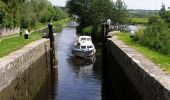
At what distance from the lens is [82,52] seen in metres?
46.9

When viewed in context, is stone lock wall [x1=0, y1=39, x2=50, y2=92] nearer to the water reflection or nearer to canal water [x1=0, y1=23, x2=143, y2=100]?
canal water [x1=0, y1=23, x2=143, y2=100]

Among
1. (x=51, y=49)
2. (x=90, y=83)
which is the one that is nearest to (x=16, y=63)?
(x=90, y=83)

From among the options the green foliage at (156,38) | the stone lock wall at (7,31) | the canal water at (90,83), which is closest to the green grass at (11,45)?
the canal water at (90,83)

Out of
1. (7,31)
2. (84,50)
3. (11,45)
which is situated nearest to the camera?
(11,45)

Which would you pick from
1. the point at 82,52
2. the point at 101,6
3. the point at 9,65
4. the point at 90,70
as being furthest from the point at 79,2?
the point at 9,65

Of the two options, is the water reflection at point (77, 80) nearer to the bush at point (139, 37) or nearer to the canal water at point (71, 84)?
the canal water at point (71, 84)

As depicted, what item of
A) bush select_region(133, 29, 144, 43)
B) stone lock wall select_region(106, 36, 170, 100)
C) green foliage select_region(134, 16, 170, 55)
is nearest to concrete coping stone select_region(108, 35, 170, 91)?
stone lock wall select_region(106, 36, 170, 100)

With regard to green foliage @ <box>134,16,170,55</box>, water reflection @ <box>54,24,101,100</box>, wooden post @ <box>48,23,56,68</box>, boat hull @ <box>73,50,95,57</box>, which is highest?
green foliage @ <box>134,16,170,55</box>

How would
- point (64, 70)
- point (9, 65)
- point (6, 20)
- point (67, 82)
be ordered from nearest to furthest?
point (9, 65), point (67, 82), point (64, 70), point (6, 20)

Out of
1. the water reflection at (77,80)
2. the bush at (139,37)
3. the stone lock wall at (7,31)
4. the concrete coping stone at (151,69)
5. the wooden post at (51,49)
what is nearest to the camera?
the concrete coping stone at (151,69)

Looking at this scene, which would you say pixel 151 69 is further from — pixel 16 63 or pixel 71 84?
pixel 71 84

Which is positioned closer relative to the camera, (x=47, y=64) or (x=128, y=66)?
(x=128, y=66)

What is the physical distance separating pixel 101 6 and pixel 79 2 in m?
33.9

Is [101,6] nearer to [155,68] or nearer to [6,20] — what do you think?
[6,20]
